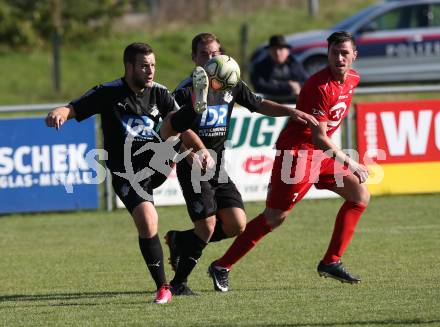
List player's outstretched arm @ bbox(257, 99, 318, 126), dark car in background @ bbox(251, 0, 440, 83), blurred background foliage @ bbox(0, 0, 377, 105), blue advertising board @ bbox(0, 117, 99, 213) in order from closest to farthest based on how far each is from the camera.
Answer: player's outstretched arm @ bbox(257, 99, 318, 126) < blue advertising board @ bbox(0, 117, 99, 213) < dark car in background @ bbox(251, 0, 440, 83) < blurred background foliage @ bbox(0, 0, 377, 105)

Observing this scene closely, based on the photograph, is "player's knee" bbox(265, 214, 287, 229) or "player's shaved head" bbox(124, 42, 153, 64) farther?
"player's knee" bbox(265, 214, 287, 229)

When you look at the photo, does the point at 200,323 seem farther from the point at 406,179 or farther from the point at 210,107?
the point at 406,179

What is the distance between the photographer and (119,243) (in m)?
11.7

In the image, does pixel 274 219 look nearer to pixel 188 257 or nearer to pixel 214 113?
pixel 188 257

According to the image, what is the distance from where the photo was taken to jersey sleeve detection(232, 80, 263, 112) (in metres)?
8.41

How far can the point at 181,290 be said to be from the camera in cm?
838

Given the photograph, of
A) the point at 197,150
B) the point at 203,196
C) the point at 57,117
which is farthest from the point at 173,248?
the point at 57,117

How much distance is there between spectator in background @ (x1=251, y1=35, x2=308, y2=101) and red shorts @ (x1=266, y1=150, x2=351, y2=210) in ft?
22.1

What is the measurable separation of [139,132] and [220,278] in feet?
4.36

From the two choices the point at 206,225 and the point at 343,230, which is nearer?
the point at 206,225

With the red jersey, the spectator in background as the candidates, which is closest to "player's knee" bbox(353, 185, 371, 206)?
the red jersey

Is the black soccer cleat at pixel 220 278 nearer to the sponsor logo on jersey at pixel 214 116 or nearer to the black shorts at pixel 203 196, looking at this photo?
the black shorts at pixel 203 196

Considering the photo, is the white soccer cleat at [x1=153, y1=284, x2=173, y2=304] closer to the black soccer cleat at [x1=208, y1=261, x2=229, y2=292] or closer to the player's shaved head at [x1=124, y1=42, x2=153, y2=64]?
the black soccer cleat at [x1=208, y1=261, x2=229, y2=292]

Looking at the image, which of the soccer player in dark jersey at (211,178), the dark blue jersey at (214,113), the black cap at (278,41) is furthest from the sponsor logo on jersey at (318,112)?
the black cap at (278,41)
